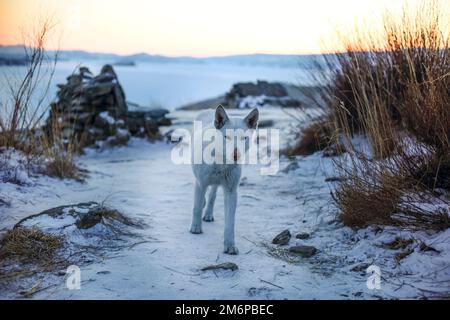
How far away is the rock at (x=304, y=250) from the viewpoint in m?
3.92

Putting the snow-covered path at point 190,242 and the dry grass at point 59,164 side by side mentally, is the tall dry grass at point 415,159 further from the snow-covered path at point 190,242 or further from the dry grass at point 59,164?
the dry grass at point 59,164

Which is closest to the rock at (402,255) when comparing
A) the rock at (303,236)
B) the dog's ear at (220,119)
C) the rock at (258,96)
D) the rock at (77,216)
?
the rock at (303,236)

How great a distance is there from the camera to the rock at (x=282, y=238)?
423cm

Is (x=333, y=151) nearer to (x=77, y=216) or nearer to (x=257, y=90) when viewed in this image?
(x=77, y=216)

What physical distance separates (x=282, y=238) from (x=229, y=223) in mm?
547

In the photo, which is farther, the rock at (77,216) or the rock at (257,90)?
the rock at (257,90)

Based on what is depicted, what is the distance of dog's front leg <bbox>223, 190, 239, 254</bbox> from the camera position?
4013 millimetres

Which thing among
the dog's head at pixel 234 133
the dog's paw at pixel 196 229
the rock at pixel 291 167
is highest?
the dog's head at pixel 234 133

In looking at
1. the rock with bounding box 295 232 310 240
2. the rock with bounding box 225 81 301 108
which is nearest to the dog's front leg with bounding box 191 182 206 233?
the rock with bounding box 295 232 310 240

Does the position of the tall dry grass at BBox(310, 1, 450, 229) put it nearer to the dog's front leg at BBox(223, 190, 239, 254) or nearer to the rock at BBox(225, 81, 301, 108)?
the dog's front leg at BBox(223, 190, 239, 254)

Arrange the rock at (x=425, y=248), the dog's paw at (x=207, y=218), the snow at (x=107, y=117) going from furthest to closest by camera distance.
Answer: the snow at (x=107, y=117) < the dog's paw at (x=207, y=218) < the rock at (x=425, y=248)

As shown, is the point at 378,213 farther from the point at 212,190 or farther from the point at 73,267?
the point at 73,267

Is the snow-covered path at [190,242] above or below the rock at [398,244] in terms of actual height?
below

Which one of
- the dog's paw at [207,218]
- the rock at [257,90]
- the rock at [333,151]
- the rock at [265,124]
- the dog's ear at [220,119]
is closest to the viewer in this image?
the dog's ear at [220,119]
